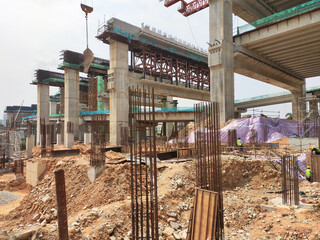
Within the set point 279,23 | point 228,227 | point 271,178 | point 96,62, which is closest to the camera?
point 228,227

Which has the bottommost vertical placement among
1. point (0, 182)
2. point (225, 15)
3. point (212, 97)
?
point (0, 182)

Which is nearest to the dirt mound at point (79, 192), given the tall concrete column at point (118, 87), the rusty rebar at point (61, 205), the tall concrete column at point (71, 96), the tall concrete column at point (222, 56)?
the rusty rebar at point (61, 205)

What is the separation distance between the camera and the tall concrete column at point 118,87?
24688mm

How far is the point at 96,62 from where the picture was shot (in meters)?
34.8

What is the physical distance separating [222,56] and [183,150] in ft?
37.4

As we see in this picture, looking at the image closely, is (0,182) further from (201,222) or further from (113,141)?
(201,222)

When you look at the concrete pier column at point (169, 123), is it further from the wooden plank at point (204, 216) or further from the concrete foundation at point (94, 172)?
the wooden plank at point (204, 216)

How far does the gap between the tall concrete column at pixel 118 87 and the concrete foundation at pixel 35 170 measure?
1105cm

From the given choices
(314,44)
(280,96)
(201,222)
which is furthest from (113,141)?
(280,96)

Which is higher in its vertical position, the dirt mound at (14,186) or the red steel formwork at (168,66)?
the red steel formwork at (168,66)

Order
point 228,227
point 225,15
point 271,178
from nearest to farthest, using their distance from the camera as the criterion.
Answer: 1. point 228,227
2. point 271,178
3. point 225,15

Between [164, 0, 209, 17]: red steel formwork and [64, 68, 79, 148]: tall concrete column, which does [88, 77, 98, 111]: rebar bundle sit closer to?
[64, 68, 79, 148]: tall concrete column

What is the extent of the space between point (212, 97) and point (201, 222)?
57.7 feet

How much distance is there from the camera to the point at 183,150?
14641 millimetres
